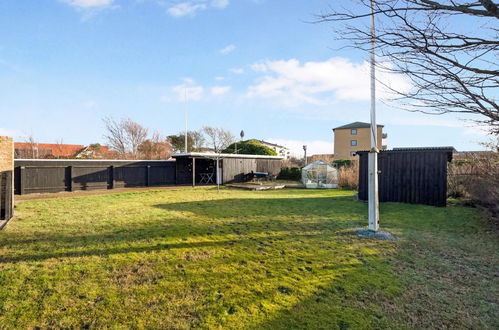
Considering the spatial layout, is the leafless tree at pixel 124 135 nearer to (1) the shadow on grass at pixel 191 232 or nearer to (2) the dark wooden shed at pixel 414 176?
(1) the shadow on grass at pixel 191 232

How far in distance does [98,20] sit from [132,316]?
32.0ft

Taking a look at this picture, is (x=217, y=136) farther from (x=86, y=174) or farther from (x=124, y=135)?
(x=86, y=174)

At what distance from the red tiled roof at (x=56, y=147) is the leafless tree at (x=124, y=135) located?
202 inches

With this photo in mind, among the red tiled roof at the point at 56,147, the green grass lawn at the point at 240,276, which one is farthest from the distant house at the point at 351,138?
the red tiled roof at the point at 56,147

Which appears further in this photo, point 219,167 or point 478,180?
point 219,167

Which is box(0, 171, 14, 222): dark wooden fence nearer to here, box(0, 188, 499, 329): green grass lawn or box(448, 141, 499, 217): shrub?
box(0, 188, 499, 329): green grass lawn

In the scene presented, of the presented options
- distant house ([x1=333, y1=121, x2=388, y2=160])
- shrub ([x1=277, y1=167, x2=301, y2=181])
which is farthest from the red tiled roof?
distant house ([x1=333, y1=121, x2=388, y2=160])

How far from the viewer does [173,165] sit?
65.5 ft

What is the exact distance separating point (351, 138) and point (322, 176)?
79.6 feet

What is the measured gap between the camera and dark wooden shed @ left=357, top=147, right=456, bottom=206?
31.8 feet

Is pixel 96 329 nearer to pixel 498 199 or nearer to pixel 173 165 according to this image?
pixel 498 199

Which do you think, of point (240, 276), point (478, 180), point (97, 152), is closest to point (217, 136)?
point (97, 152)

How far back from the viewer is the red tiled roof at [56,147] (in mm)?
24964

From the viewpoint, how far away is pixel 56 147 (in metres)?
32.2
